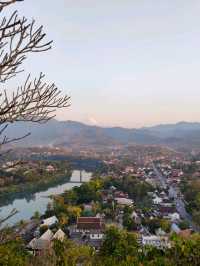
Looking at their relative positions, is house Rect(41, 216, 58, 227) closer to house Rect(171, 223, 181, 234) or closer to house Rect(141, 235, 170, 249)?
house Rect(141, 235, 170, 249)

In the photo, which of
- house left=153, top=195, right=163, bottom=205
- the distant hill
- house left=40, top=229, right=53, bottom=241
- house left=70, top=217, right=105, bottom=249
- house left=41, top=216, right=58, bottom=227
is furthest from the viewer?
the distant hill

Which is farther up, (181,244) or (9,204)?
(181,244)

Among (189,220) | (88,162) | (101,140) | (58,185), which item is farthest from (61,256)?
(101,140)

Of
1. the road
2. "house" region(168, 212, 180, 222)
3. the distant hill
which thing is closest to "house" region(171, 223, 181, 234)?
the road

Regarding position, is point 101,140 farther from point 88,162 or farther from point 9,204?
point 9,204

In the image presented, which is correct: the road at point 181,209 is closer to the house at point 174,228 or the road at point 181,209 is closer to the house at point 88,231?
the house at point 174,228

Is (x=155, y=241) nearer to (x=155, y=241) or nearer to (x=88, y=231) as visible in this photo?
(x=155, y=241)

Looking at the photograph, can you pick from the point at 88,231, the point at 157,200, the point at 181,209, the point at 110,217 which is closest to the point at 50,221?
the point at 88,231

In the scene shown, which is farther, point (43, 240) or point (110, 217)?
point (110, 217)

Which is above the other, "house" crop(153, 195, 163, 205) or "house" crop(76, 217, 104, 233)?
"house" crop(76, 217, 104, 233)

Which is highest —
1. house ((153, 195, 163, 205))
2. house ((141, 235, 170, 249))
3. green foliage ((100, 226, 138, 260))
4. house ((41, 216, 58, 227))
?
green foliage ((100, 226, 138, 260))

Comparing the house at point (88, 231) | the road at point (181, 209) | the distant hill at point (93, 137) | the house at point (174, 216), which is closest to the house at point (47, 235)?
the house at point (88, 231)
